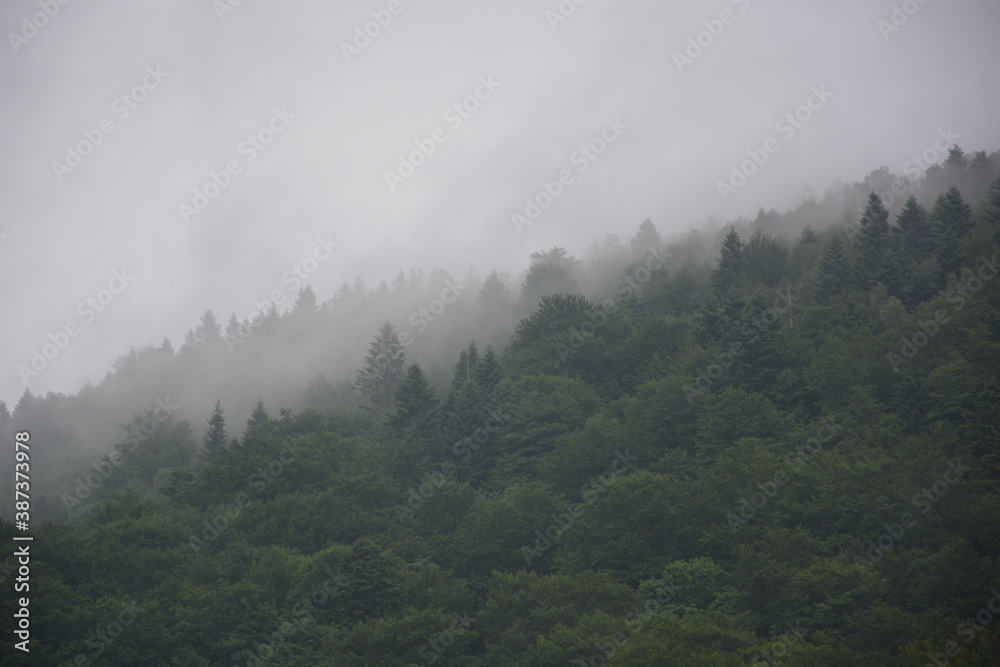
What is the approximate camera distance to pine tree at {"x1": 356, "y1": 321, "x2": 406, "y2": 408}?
3873 inches

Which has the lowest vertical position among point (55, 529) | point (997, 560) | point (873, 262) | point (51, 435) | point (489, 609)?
point (997, 560)

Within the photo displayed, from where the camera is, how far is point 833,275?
3374 inches

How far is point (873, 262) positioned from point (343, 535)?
199 feet

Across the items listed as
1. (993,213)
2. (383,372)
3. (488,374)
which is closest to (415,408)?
(488,374)

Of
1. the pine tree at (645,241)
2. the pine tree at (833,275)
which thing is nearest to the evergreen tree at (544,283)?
the pine tree at (645,241)

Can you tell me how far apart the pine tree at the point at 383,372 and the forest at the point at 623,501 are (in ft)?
1.26

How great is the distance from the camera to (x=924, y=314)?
69.2 metres

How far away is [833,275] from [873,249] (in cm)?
507

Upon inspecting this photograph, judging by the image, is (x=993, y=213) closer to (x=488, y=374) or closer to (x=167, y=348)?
(x=488, y=374)

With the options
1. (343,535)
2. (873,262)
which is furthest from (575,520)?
(873,262)

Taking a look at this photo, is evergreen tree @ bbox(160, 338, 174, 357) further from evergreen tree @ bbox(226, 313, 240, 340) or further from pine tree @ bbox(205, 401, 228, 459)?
pine tree @ bbox(205, 401, 228, 459)

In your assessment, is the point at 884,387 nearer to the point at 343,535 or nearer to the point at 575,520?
the point at 575,520

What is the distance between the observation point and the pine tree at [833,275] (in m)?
84.9

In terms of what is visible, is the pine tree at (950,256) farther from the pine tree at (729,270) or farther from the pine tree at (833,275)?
the pine tree at (729,270)
